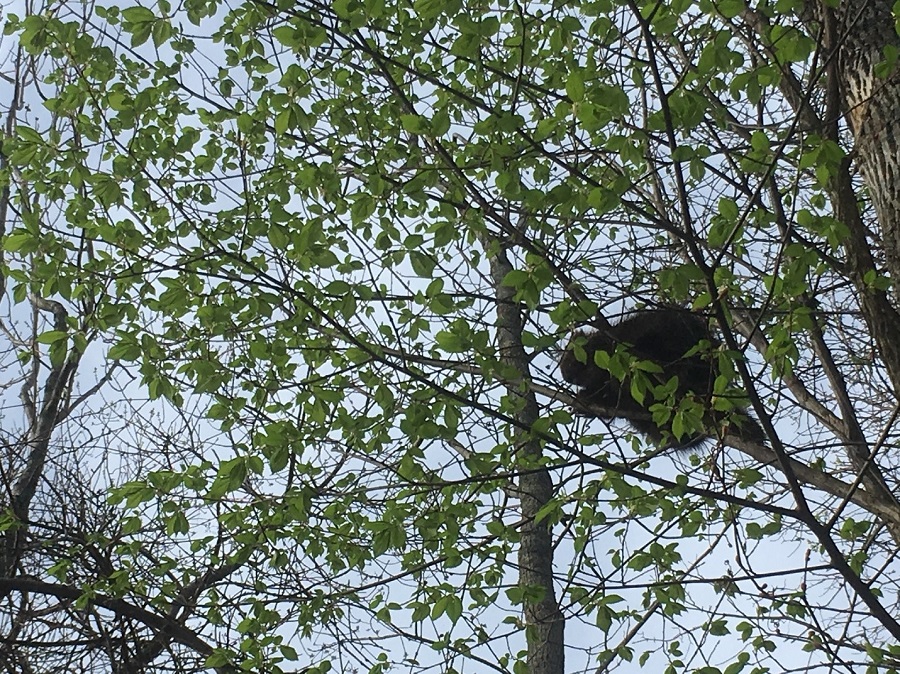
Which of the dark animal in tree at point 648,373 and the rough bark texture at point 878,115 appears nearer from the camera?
the rough bark texture at point 878,115

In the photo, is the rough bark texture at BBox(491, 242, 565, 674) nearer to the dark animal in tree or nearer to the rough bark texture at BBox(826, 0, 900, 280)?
the dark animal in tree

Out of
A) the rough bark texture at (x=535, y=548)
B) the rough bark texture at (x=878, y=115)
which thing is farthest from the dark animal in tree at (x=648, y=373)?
the rough bark texture at (x=878, y=115)

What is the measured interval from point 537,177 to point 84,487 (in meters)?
4.38

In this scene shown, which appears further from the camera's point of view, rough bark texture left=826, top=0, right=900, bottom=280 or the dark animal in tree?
the dark animal in tree

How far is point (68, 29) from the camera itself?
10.1ft

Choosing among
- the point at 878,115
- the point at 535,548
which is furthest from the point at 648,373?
the point at 535,548

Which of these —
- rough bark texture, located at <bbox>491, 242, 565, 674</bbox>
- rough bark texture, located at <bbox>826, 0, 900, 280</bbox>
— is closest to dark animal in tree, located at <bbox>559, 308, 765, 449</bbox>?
rough bark texture, located at <bbox>491, 242, 565, 674</bbox>

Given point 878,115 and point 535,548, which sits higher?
point 878,115

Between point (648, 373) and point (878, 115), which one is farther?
point (648, 373)

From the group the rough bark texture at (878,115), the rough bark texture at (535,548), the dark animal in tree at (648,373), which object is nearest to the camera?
the rough bark texture at (878,115)

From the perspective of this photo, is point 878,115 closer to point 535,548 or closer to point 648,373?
point 648,373

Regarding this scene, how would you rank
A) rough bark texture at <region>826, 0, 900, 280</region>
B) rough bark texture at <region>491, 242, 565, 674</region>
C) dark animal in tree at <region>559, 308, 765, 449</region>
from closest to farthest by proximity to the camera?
rough bark texture at <region>826, 0, 900, 280</region> < dark animal in tree at <region>559, 308, 765, 449</region> < rough bark texture at <region>491, 242, 565, 674</region>

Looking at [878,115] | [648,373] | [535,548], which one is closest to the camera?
[878,115]

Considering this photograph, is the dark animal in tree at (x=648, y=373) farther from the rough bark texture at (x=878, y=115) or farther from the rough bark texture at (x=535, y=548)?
the rough bark texture at (x=878, y=115)
